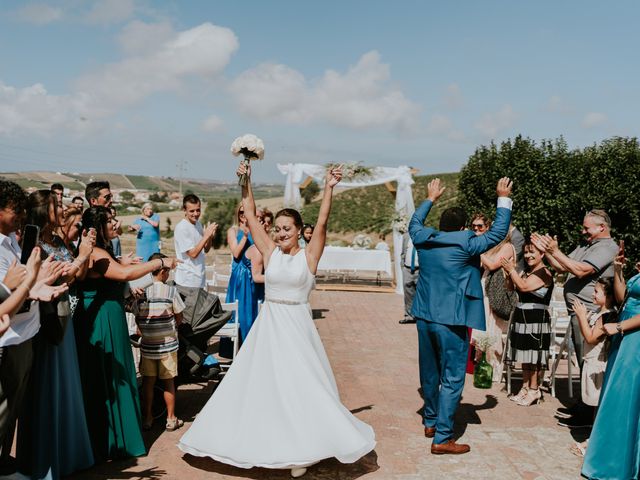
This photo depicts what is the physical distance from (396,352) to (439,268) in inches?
155

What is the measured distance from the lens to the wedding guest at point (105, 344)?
4.17 meters

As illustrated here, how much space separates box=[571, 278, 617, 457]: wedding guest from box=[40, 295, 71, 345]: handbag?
12.9ft

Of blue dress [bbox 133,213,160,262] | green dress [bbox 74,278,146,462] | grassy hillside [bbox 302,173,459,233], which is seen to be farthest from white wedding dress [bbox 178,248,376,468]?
grassy hillside [bbox 302,173,459,233]

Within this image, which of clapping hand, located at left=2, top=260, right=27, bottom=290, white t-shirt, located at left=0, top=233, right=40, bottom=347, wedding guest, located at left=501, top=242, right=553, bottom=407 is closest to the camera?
clapping hand, located at left=2, top=260, right=27, bottom=290

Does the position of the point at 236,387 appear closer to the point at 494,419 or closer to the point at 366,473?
the point at 366,473

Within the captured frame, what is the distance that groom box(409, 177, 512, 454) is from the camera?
4.72 metres

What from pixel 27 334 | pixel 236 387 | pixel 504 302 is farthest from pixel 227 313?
pixel 504 302

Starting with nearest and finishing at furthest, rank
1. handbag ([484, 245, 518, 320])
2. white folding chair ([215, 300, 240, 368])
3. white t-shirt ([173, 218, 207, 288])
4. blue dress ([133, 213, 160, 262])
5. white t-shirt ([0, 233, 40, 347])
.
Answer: white t-shirt ([0, 233, 40, 347]) < white folding chair ([215, 300, 240, 368]) < handbag ([484, 245, 518, 320]) < white t-shirt ([173, 218, 207, 288]) < blue dress ([133, 213, 160, 262])

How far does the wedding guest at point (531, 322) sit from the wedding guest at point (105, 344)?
12.3 feet

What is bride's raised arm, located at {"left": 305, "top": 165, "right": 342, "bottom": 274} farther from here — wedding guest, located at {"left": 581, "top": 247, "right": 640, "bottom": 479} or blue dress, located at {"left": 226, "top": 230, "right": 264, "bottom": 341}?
blue dress, located at {"left": 226, "top": 230, "right": 264, "bottom": 341}

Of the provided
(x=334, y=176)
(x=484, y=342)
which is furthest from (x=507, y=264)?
(x=334, y=176)

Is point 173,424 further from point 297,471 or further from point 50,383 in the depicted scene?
point 50,383

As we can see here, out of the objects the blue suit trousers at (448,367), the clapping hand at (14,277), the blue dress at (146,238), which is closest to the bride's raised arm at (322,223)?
the blue suit trousers at (448,367)

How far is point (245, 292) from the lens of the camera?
6.93 metres
